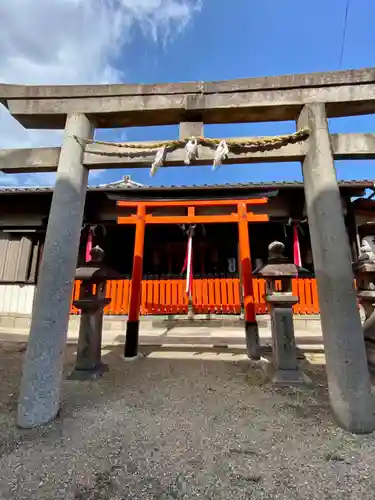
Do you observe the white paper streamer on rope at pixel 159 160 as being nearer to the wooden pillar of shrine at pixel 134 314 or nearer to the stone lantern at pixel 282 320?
the stone lantern at pixel 282 320

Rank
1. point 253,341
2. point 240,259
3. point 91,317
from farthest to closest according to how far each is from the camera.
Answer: point 240,259 → point 253,341 → point 91,317

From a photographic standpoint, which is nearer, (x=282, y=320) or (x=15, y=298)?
(x=282, y=320)

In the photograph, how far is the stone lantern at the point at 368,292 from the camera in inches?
167

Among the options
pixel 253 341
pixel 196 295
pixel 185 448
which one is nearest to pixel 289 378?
pixel 253 341

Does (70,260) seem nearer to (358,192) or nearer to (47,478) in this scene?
(47,478)

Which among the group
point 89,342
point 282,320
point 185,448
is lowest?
point 185,448

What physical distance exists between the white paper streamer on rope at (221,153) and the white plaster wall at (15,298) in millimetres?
9707

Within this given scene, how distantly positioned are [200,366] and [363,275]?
3.33 m

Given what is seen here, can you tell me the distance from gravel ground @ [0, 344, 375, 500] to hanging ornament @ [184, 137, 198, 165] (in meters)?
2.91

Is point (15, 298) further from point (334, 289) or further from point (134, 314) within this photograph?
point (334, 289)

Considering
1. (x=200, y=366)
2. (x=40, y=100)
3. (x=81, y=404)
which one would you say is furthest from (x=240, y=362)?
(x=40, y=100)

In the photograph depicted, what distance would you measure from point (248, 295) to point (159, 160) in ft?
12.7

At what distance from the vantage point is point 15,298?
9.95 metres

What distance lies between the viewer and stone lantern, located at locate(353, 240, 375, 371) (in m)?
4.24
